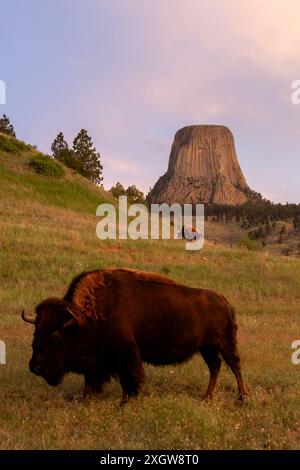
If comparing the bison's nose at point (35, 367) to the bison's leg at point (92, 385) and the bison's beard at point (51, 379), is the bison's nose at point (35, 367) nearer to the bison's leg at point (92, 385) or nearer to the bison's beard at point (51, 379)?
the bison's beard at point (51, 379)

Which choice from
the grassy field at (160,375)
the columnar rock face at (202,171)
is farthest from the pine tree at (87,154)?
the columnar rock face at (202,171)

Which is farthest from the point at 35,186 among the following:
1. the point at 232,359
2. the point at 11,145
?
the point at 232,359

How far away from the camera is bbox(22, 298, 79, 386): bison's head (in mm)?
6918

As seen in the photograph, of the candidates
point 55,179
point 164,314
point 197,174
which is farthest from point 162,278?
point 197,174

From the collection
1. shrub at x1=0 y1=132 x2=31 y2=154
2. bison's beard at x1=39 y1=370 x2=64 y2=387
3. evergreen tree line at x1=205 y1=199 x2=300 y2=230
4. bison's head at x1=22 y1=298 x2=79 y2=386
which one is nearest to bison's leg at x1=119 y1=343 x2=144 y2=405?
bison's head at x1=22 y1=298 x2=79 y2=386

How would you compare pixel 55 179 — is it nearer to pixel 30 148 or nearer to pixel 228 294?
pixel 30 148

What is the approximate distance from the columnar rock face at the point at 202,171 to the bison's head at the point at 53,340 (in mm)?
164858

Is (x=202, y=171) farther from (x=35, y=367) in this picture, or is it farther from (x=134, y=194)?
(x=35, y=367)

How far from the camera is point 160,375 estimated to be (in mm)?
9125

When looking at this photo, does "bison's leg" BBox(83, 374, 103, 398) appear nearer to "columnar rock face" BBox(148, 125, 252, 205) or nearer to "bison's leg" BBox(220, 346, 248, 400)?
"bison's leg" BBox(220, 346, 248, 400)

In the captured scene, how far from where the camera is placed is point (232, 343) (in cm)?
811

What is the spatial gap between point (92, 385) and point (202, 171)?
18023 centimetres

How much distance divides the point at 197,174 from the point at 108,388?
178 m
